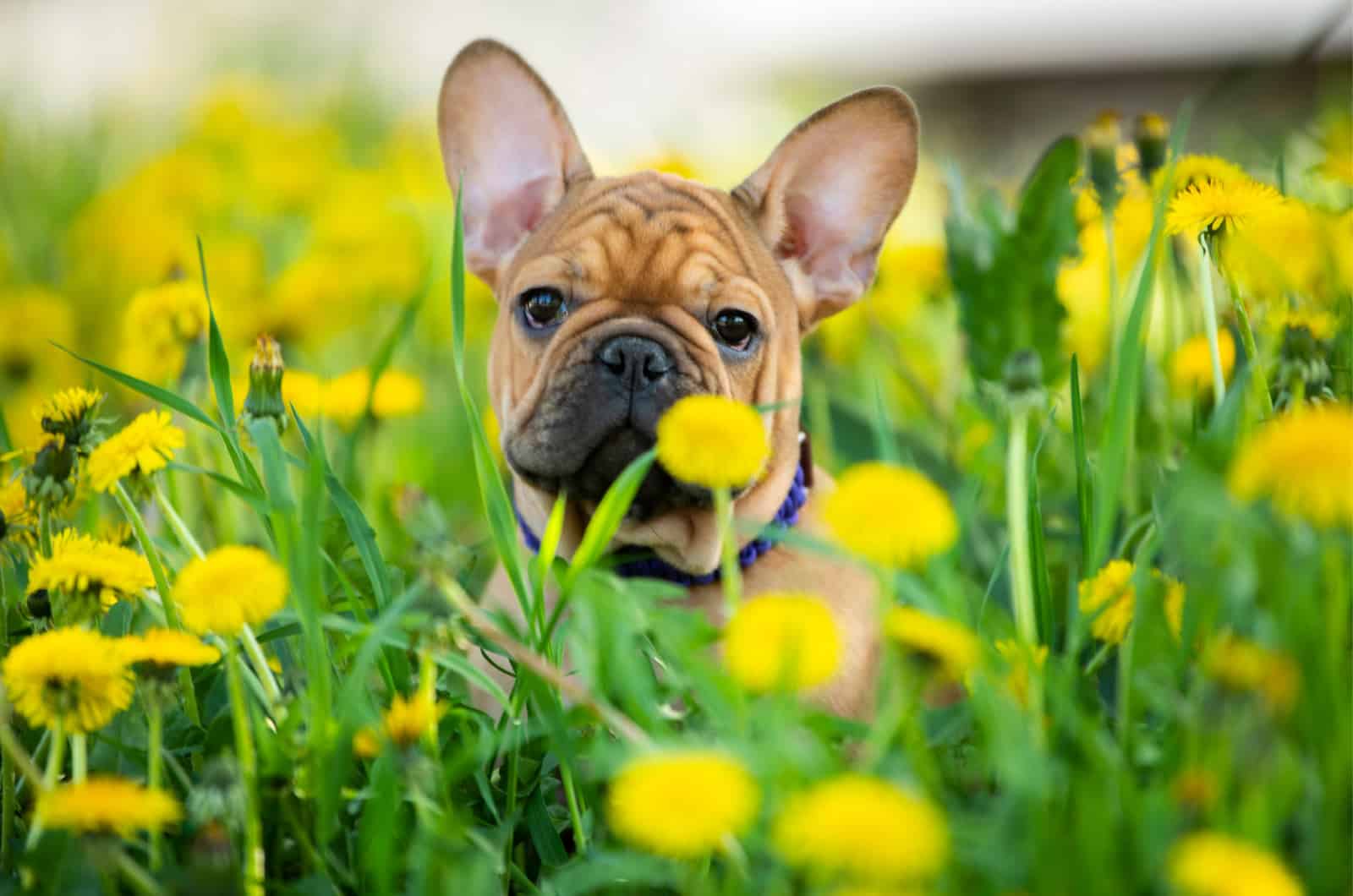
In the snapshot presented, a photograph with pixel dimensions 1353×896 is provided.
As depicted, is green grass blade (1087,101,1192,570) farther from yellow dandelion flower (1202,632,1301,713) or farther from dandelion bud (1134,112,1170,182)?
dandelion bud (1134,112,1170,182)

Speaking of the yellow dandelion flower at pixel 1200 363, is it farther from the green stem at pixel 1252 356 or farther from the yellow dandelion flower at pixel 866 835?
the yellow dandelion flower at pixel 866 835

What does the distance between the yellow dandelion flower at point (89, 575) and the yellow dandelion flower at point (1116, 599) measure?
3.50 ft

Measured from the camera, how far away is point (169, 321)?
7.80 ft

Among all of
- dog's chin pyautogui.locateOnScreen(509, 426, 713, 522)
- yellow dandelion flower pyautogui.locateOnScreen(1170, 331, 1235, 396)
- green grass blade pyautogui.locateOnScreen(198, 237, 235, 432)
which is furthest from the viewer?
yellow dandelion flower pyautogui.locateOnScreen(1170, 331, 1235, 396)

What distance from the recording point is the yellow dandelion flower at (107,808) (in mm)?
1167

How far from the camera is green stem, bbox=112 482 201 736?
160 cm

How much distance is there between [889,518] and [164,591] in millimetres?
923

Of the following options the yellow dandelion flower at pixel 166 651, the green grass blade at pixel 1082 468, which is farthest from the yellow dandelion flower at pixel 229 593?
the green grass blade at pixel 1082 468

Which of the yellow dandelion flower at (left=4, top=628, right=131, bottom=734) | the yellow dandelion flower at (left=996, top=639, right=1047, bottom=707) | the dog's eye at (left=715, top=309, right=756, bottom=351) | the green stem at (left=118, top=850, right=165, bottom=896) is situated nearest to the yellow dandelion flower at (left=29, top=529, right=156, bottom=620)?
the yellow dandelion flower at (left=4, top=628, right=131, bottom=734)

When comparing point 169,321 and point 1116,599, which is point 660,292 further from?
point 1116,599

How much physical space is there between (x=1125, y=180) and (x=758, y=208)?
707 millimetres

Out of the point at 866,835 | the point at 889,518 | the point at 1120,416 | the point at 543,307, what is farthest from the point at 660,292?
the point at 866,835

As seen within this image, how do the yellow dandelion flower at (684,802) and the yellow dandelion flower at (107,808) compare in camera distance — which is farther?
the yellow dandelion flower at (107,808)

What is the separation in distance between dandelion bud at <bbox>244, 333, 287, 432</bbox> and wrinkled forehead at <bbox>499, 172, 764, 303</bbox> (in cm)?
68
